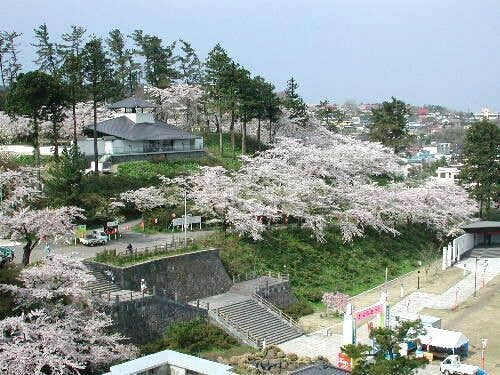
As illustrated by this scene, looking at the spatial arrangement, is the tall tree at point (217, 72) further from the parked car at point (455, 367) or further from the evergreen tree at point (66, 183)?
the parked car at point (455, 367)

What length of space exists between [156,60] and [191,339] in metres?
45.6

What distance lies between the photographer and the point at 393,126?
67.7m

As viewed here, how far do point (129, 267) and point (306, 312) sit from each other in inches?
413

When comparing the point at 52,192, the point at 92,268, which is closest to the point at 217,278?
the point at 92,268

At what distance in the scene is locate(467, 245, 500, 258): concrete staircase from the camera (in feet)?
167

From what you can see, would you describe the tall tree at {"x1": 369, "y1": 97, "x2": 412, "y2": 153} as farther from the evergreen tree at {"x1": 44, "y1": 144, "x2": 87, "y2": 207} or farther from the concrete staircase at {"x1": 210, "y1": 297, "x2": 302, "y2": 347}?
the evergreen tree at {"x1": 44, "y1": 144, "x2": 87, "y2": 207}

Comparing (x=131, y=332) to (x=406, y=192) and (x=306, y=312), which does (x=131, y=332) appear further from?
(x=406, y=192)

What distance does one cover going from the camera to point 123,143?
166 ft

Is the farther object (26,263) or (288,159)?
(288,159)

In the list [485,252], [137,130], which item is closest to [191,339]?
[137,130]

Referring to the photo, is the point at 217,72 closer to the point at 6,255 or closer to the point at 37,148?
the point at 37,148

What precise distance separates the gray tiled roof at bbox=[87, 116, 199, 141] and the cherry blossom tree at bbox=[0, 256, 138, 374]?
27374 mm

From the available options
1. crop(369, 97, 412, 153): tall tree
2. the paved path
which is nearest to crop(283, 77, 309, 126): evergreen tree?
crop(369, 97, 412, 153): tall tree

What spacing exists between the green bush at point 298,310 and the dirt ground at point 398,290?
0.88 feet
